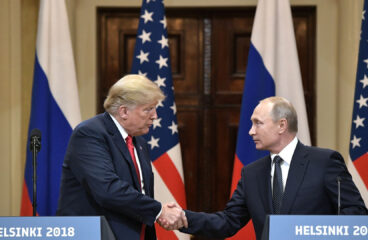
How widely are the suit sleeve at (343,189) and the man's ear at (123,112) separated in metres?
1.09

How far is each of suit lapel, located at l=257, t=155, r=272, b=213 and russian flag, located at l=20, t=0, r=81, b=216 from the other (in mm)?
1940

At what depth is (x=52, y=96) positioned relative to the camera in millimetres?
4684

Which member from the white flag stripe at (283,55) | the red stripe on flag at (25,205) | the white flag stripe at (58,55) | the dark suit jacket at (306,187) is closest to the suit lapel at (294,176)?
the dark suit jacket at (306,187)

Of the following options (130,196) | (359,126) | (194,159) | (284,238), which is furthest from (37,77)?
(284,238)

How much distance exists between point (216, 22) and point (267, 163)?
2471 millimetres

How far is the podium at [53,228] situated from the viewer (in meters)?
2.36

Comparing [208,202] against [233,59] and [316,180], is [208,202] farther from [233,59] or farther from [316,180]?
[316,180]

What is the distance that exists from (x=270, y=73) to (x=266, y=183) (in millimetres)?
1626

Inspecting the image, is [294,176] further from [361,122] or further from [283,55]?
[283,55]

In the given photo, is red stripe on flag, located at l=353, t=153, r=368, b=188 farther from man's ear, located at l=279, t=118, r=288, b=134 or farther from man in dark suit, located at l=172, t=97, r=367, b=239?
man's ear, located at l=279, t=118, r=288, b=134

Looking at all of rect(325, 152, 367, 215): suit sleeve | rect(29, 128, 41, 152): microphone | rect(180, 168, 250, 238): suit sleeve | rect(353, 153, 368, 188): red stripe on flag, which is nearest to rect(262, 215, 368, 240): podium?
rect(325, 152, 367, 215): suit sleeve

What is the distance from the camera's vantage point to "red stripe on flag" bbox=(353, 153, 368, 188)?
441 cm

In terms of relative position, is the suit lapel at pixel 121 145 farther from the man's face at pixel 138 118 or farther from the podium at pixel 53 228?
the podium at pixel 53 228

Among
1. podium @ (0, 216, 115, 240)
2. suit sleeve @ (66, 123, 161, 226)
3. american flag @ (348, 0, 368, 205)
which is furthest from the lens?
american flag @ (348, 0, 368, 205)
